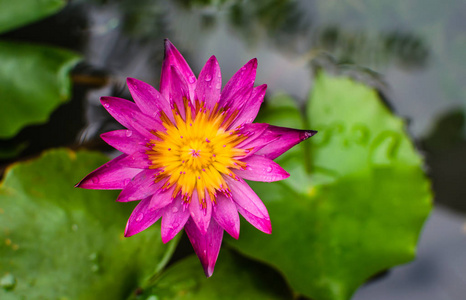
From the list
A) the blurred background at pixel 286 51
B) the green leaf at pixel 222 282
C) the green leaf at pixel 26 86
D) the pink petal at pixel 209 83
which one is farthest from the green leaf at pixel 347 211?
the green leaf at pixel 26 86

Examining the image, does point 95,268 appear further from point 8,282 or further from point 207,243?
point 207,243

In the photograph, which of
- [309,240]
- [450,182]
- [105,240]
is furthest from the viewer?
[450,182]

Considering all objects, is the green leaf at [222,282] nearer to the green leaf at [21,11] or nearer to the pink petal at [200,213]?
the pink petal at [200,213]

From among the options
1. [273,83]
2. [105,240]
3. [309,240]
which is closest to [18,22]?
[105,240]

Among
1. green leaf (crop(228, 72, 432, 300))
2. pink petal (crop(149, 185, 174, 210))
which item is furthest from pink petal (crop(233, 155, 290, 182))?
green leaf (crop(228, 72, 432, 300))

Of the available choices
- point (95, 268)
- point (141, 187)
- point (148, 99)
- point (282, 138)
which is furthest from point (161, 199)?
point (95, 268)

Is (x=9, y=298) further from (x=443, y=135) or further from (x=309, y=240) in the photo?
(x=443, y=135)
